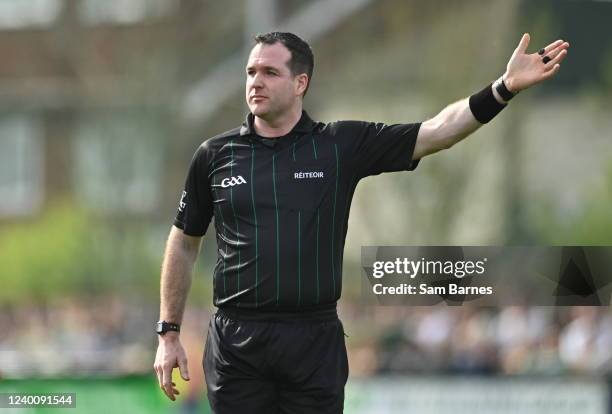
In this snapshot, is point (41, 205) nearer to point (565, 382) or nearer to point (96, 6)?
point (96, 6)

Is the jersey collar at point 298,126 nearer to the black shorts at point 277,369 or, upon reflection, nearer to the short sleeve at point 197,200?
→ the short sleeve at point 197,200

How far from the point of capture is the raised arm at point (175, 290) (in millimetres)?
5375

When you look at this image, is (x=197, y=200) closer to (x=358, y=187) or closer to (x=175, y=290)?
(x=175, y=290)

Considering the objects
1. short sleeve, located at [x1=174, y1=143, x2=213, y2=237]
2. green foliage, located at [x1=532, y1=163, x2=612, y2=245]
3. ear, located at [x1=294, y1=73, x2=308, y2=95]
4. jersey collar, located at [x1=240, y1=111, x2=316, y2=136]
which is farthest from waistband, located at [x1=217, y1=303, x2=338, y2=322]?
green foliage, located at [x1=532, y1=163, x2=612, y2=245]

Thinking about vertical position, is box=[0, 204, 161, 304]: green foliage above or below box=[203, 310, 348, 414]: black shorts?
above

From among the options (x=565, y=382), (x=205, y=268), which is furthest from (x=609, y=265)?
(x=205, y=268)

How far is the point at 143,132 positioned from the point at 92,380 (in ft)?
29.3

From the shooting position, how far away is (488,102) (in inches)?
201

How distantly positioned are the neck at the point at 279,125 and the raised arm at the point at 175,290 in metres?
0.55

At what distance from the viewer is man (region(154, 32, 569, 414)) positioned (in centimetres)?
511

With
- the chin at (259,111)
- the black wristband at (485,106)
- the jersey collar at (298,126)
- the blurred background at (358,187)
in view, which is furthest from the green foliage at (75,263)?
the black wristband at (485,106)

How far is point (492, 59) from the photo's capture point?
11180 mm

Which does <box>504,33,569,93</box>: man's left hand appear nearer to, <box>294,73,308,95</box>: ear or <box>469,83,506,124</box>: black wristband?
<box>469,83,506,124</box>: black wristband

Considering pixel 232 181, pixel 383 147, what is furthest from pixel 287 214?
pixel 383 147
